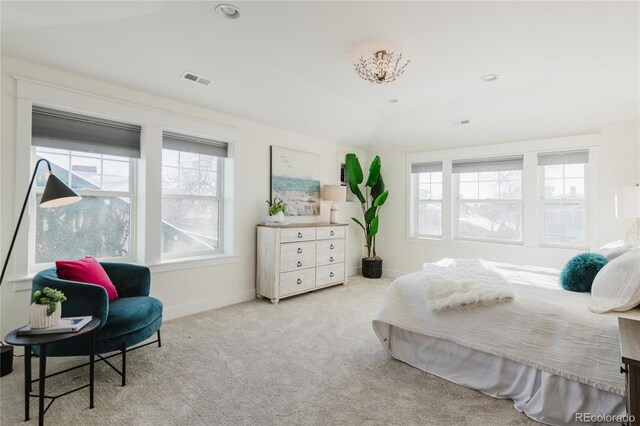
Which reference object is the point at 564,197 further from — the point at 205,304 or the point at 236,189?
the point at 205,304

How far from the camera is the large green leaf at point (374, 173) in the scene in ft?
17.4

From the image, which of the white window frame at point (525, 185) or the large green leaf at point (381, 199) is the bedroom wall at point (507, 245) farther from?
the large green leaf at point (381, 199)

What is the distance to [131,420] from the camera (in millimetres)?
1745

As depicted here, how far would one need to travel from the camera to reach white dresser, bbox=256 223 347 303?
3.90 meters

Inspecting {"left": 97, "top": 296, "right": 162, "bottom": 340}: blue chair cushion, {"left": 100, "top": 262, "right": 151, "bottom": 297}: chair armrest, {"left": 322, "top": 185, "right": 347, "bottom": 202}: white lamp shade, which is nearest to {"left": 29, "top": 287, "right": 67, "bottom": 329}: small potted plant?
{"left": 97, "top": 296, "right": 162, "bottom": 340}: blue chair cushion

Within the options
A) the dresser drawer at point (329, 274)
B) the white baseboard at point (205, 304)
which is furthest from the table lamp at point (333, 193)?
the white baseboard at point (205, 304)

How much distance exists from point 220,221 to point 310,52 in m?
2.27

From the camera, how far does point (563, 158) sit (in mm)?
4039

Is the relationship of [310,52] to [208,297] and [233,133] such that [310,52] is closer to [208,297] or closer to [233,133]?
[233,133]

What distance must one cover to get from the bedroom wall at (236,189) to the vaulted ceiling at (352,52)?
0.12 metres

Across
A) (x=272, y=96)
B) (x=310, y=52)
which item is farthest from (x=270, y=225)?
(x=310, y=52)

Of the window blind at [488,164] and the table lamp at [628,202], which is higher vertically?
the window blind at [488,164]

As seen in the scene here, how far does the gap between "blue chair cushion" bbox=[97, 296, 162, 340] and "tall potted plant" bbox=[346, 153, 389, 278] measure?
141 inches

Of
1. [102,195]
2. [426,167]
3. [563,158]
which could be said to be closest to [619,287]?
[563,158]
